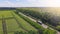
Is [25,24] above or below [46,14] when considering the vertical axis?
below

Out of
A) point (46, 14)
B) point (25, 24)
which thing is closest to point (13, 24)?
point (25, 24)

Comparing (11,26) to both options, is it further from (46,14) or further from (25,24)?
(46,14)

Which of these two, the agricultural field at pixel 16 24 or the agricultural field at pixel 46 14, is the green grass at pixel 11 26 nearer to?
the agricultural field at pixel 16 24

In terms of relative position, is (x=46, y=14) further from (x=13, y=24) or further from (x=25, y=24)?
(x=13, y=24)

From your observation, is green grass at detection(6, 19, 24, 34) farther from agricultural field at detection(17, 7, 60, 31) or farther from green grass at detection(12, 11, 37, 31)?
agricultural field at detection(17, 7, 60, 31)

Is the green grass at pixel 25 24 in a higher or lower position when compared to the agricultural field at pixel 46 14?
lower

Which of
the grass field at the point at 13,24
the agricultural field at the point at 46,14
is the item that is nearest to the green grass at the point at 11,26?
the grass field at the point at 13,24

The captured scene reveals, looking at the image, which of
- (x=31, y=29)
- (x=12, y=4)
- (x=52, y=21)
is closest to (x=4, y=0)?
(x=12, y=4)

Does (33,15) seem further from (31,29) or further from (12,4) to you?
(12,4)
